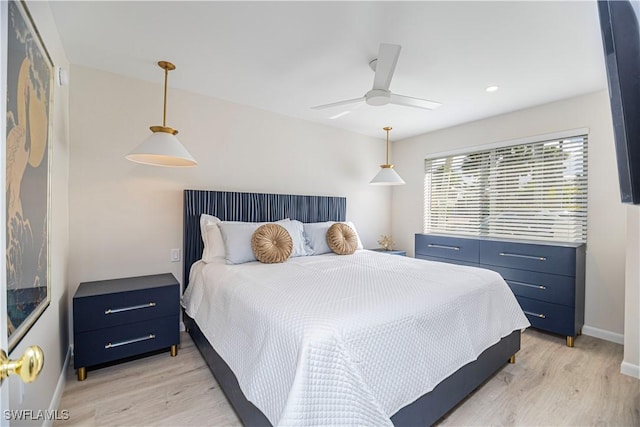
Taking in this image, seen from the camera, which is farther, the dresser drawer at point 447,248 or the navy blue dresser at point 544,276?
the dresser drawer at point 447,248

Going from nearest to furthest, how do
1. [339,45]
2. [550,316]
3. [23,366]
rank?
[23,366] → [339,45] → [550,316]

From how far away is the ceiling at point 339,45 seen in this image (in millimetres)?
1750

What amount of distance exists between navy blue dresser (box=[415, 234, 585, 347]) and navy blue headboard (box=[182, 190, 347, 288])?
74.5 inches

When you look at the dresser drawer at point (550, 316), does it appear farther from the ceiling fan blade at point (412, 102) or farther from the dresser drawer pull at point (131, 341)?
the dresser drawer pull at point (131, 341)

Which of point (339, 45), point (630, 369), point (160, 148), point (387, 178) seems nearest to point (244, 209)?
point (160, 148)

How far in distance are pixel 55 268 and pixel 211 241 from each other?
1099mm

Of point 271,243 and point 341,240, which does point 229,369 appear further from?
point 341,240

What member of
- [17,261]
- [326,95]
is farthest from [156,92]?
[17,261]

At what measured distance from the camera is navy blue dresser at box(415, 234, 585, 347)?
8.87 ft

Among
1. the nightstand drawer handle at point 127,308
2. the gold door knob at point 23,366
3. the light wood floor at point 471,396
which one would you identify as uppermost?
the gold door knob at point 23,366

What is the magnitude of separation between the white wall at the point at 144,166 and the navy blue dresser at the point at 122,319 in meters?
0.33

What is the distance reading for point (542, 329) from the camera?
2902 mm

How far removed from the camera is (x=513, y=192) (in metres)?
3.47

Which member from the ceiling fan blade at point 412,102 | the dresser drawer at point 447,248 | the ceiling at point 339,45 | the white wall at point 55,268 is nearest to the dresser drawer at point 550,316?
the dresser drawer at point 447,248
